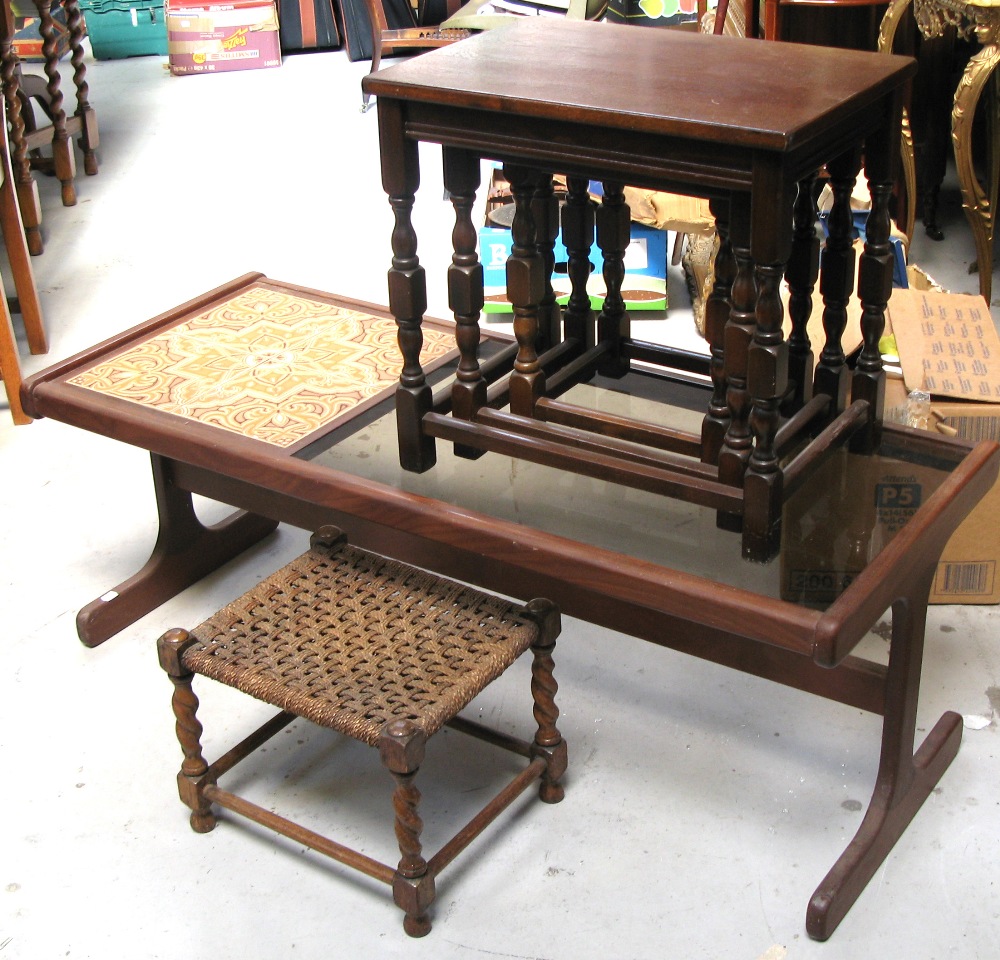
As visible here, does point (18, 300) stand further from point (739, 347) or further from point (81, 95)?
point (739, 347)

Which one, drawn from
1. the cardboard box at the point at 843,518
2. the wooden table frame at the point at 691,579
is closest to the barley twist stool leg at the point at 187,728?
the wooden table frame at the point at 691,579

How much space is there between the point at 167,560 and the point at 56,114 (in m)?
2.62

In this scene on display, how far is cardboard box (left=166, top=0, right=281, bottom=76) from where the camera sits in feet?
20.3

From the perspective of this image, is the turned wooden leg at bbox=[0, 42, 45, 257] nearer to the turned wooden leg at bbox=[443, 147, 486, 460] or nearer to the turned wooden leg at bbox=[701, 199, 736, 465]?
the turned wooden leg at bbox=[443, 147, 486, 460]

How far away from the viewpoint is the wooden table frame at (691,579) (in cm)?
172

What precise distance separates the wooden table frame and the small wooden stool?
0.08m

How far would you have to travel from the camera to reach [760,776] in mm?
2107

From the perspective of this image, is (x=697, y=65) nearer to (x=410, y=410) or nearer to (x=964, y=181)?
(x=410, y=410)

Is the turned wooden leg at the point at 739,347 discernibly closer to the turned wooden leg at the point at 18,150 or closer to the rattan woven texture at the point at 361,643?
the rattan woven texture at the point at 361,643

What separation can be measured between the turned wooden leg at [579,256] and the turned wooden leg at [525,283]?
0.25 metres

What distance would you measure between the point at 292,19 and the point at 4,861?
17.2 feet

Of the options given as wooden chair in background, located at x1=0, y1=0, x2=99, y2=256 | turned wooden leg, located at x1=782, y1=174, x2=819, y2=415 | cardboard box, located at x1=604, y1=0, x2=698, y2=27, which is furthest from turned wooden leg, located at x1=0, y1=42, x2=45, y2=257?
turned wooden leg, located at x1=782, y1=174, x2=819, y2=415

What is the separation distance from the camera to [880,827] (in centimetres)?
189

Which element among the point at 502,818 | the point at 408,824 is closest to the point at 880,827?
the point at 502,818
